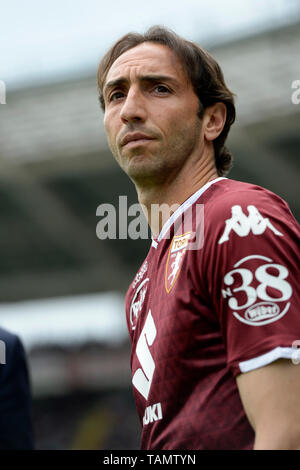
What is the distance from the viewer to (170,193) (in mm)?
2533

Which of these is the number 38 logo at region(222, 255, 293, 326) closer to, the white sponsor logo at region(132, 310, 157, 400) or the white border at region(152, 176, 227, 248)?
the white sponsor logo at region(132, 310, 157, 400)

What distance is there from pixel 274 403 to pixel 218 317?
297 millimetres

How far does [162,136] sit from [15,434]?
2.22 m

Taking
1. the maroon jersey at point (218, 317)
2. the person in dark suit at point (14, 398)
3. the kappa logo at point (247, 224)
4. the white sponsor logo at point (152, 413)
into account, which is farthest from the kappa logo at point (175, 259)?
the person in dark suit at point (14, 398)

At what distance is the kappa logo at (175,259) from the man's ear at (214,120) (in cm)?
59

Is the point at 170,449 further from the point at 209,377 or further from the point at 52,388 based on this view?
the point at 52,388

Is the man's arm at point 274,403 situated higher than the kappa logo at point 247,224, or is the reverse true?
the kappa logo at point 247,224

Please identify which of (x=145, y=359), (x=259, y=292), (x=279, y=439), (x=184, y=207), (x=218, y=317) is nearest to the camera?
(x=279, y=439)

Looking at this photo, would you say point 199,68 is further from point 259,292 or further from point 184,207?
point 259,292

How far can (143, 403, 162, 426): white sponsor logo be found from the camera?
199 cm

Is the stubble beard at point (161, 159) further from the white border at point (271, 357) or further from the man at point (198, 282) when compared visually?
the white border at point (271, 357)

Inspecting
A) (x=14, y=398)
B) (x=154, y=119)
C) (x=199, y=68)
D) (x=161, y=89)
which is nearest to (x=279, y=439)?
(x=154, y=119)

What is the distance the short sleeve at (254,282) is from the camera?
1.71 m
